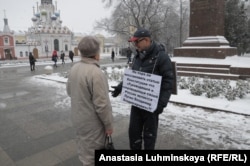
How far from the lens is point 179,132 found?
16.3ft

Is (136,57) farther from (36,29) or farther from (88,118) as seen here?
(36,29)

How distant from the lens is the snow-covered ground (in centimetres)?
445

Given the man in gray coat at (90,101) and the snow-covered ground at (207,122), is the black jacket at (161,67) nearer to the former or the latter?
the man in gray coat at (90,101)

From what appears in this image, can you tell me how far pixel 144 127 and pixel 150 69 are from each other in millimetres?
879

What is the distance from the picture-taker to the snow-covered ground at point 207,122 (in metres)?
4.45

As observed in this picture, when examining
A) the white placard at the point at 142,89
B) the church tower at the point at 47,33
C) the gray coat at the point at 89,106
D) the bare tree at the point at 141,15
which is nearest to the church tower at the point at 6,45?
the church tower at the point at 47,33

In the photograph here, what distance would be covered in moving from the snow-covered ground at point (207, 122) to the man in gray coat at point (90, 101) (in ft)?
7.50

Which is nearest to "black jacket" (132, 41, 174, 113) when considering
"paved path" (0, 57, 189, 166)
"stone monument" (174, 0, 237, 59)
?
"paved path" (0, 57, 189, 166)

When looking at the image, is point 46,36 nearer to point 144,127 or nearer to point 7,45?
point 7,45

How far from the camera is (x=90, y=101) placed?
2652mm

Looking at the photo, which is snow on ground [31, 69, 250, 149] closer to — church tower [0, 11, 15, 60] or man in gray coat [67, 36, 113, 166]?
man in gray coat [67, 36, 113, 166]

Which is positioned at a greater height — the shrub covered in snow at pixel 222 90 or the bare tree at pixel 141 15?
the bare tree at pixel 141 15

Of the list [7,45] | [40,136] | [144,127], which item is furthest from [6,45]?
[144,127]

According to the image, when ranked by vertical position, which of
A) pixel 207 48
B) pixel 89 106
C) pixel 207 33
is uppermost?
pixel 207 33
